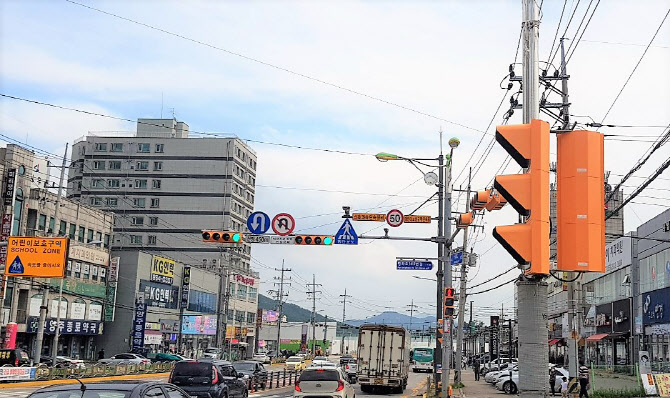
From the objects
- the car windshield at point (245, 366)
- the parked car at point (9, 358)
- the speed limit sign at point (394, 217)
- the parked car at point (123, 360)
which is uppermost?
the speed limit sign at point (394, 217)

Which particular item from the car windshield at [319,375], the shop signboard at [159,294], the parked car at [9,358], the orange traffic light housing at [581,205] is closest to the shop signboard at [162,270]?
the shop signboard at [159,294]

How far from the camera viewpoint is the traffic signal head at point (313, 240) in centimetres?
3056

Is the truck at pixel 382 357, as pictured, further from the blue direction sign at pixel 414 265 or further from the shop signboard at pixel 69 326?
the shop signboard at pixel 69 326

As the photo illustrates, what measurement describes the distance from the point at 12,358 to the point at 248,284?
243ft

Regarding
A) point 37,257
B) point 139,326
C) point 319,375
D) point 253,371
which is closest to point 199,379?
point 319,375

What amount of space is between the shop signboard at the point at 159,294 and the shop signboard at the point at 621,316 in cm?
4671

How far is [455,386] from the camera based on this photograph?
1837 inches

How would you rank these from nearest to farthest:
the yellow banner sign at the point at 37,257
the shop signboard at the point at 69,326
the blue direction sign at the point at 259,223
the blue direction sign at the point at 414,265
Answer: the blue direction sign at the point at 259,223
the blue direction sign at the point at 414,265
the yellow banner sign at the point at 37,257
the shop signboard at the point at 69,326

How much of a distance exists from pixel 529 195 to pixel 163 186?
407 ft

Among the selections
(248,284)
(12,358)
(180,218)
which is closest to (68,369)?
(12,358)

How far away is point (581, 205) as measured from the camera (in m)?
8.74

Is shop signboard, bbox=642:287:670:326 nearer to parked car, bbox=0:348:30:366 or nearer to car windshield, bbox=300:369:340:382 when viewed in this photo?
car windshield, bbox=300:369:340:382

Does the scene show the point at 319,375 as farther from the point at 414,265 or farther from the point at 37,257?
the point at 37,257

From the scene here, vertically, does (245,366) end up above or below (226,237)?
below
